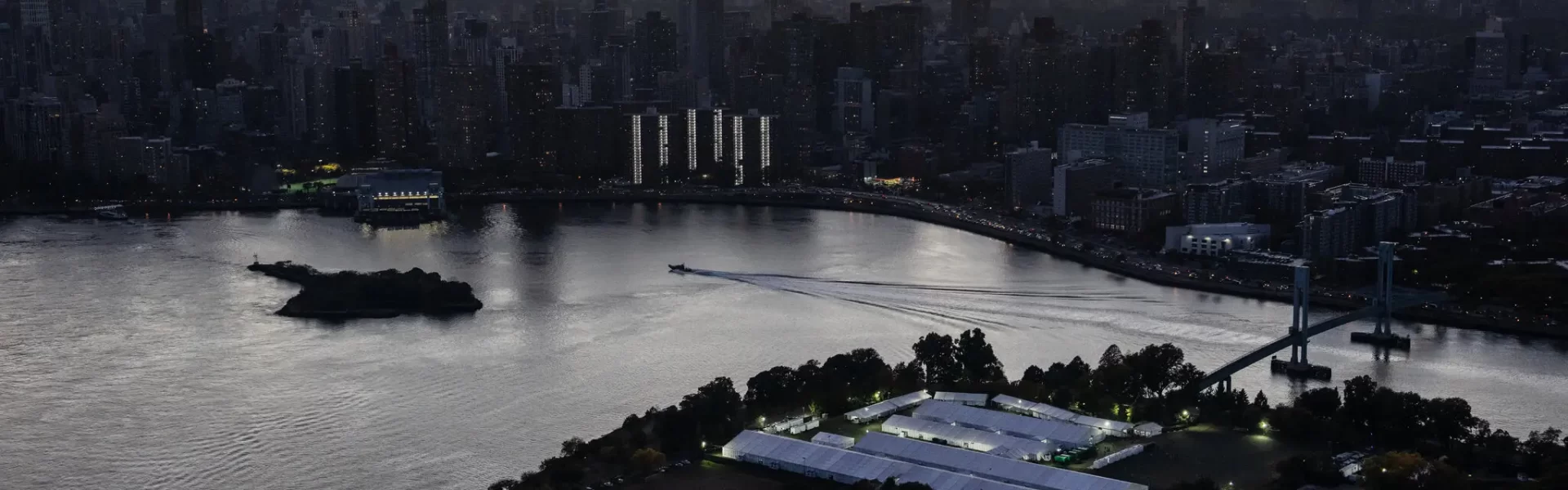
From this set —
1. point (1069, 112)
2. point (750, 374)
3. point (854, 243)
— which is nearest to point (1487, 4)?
point (1069, 112)

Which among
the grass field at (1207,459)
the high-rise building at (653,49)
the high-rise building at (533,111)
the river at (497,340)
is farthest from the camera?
the high-rise building at (653,49)

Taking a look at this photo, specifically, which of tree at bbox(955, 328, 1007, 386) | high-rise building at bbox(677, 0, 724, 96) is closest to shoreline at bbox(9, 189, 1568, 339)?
tree at bbox(955, 328, 1007, 386)

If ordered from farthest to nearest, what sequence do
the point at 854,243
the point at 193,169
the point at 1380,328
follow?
the point at 193,169 < the point at 854,243 < the point at 1380,328

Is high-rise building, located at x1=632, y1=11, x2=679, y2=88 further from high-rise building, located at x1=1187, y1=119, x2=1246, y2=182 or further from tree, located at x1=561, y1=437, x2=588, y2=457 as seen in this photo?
tree, located at x1=561, y1=437, x2=588, y2=457

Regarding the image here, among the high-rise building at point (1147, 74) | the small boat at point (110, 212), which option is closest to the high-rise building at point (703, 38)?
the high-rise building at point (1147, 74)

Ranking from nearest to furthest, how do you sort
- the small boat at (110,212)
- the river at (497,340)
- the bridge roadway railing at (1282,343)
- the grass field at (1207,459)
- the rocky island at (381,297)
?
1. the grass field at (1207,459)
2. the river at (497,340)
3. the bridge roadway railing at (1282,343)
4. the rocky island at (381,297)
5. the small boat at (110,212)

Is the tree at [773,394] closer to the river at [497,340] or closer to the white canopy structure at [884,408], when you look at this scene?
the white canopy structure at [884,408]

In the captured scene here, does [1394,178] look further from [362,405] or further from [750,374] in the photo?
[362,405]
